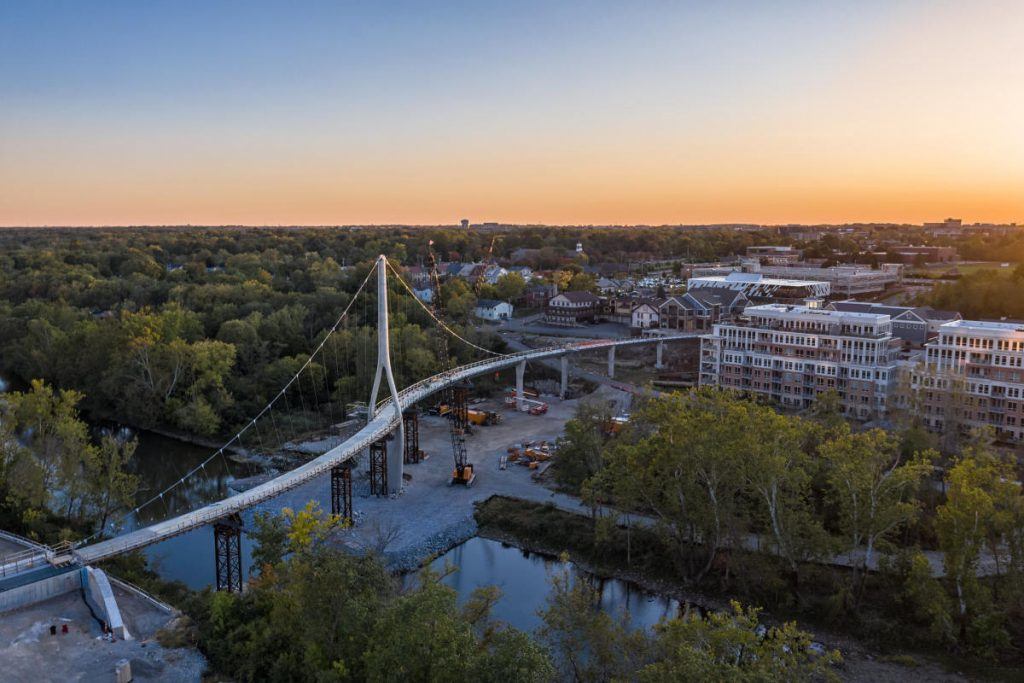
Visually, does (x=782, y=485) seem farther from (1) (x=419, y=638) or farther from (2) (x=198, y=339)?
(2) (x=198, y=339)

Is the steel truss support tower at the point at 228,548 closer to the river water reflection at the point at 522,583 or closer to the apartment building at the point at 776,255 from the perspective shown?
the river water reflection at the point at 522,583

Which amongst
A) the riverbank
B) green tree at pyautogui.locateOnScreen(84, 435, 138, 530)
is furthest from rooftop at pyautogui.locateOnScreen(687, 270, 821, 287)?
green tree at pyautogui.locateOnScreen(84, 435, 138, 530)

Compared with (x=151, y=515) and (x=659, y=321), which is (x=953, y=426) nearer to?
(x=659, y=321)

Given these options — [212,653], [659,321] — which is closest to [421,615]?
[212,653]

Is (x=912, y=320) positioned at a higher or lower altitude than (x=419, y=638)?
higher

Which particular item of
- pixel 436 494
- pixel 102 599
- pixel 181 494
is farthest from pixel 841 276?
pixel 102 599

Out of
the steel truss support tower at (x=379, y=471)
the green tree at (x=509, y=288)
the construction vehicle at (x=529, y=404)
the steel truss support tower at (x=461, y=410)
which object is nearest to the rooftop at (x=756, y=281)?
the green tree at (x=509, y=288)
